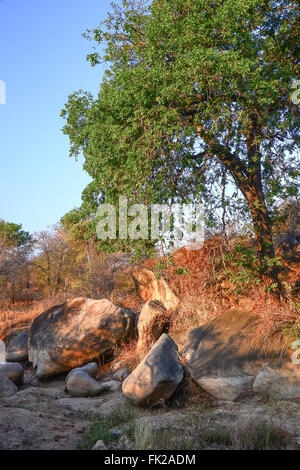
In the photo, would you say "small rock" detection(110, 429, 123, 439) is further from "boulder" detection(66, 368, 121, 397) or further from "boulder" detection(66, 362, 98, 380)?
"boulder" detection(66, 362, 98, 380)

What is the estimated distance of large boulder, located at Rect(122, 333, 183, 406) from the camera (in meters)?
7.94

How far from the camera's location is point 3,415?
665cm

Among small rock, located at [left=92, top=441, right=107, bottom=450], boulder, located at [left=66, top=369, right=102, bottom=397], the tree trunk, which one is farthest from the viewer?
boulder, located at [left=66, top=369, right=102, bottom=397]

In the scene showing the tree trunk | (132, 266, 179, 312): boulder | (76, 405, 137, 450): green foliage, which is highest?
the tree trunk

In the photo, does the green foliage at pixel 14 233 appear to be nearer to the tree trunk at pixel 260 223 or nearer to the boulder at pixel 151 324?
the boulder at pixel 151 324

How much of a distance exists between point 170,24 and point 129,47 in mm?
2926

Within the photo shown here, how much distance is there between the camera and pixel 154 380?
314 inches

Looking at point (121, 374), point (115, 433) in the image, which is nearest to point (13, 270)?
point (121, 374)

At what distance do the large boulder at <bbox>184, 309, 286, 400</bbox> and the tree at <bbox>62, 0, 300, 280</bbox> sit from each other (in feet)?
5.27

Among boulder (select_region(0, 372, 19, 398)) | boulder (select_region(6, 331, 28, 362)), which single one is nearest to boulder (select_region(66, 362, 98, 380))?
boulder (select_region(0, 372, 19, 398))

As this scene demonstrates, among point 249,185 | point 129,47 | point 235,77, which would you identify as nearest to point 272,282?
point 249,185

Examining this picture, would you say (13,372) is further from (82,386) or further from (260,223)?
(260,223)

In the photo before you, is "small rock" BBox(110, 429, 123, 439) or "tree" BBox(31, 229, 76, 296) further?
"tree" BBox(31, 229, 76, 296)

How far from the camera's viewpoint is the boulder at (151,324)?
1146cm
